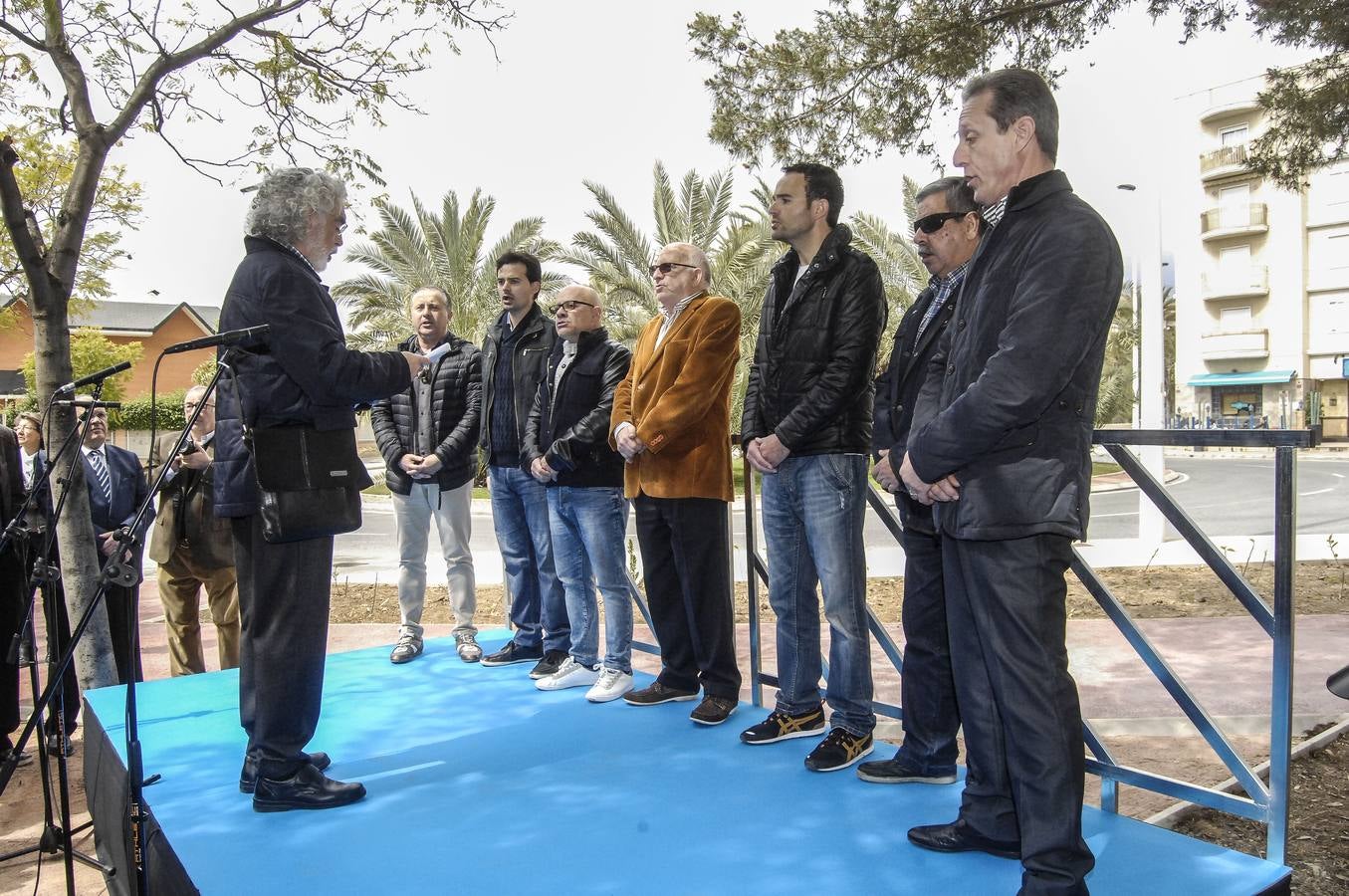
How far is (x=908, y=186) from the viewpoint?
19.1m

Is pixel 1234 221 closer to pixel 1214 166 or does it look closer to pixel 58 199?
pixel 1214 166

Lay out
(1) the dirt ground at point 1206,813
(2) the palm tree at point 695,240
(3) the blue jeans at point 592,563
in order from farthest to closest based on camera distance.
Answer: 1. (2) the palm tree at point 695,240
2. (3) the blue jeans at point 592,563
3. (1) the dirt ground at point 1206,813

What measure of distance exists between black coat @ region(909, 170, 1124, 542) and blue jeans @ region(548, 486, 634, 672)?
89.3 inches

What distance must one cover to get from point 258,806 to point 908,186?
717 inches

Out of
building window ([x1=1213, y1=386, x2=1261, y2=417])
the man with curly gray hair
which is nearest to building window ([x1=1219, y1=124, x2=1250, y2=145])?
building window ([x1=1213, y1=386, x2=1261, y2=417])

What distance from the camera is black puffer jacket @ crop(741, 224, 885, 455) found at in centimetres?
346

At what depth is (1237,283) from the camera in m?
45.2

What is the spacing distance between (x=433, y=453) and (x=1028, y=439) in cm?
359

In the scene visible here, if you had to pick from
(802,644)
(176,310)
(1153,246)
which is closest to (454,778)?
(802,644)

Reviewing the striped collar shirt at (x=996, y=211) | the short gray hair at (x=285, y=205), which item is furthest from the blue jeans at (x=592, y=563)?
the striped collar shirt at (x=996, y=211)

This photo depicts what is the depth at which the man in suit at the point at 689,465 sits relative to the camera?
396cm

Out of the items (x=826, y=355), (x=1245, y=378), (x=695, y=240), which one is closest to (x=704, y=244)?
(x=695, y=240)

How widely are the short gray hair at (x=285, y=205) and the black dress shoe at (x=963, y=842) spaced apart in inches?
108

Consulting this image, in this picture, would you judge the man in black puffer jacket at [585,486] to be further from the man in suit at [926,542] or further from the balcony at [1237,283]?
the balcony at [1237,283]
